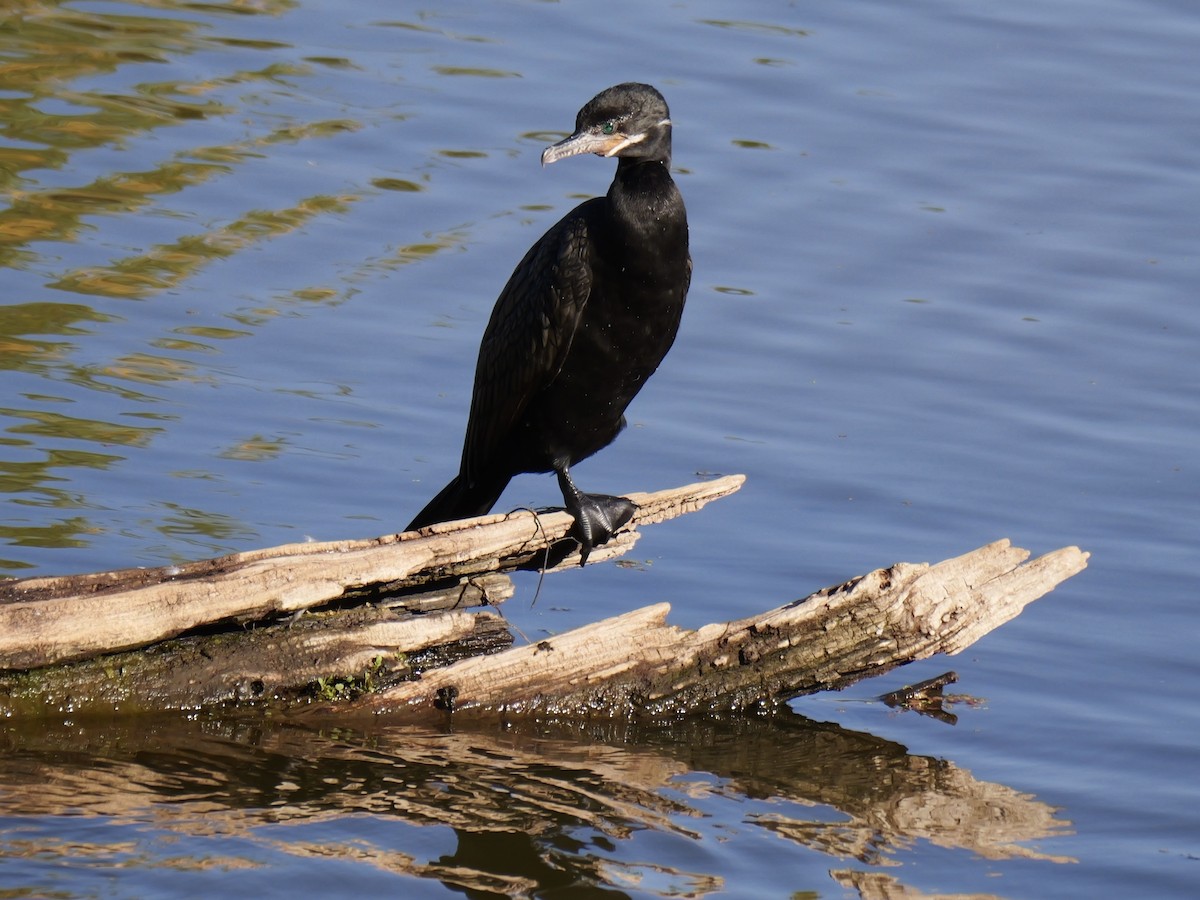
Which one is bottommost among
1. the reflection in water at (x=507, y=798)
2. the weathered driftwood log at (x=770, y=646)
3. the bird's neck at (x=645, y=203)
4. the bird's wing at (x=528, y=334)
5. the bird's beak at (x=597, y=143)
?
the reflection in water at (x=507, y=798)

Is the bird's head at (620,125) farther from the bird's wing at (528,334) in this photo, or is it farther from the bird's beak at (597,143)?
the bird's wing at (528,334)

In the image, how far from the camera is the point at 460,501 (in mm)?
5559

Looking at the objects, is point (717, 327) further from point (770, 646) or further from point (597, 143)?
point (770, 646)

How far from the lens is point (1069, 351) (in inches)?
296

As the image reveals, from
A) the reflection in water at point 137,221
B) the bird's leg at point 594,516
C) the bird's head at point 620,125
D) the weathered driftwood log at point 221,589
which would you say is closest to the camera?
the weathered driftwood log at point 221,589

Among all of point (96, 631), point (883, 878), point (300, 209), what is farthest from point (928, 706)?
point (300, 209)

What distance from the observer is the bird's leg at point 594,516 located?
525cm

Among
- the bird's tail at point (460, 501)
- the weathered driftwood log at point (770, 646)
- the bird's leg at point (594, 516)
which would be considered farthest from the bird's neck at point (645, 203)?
the weathered driftwood log at point (770, 646)

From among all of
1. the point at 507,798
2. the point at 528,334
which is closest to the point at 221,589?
the point at 507,798

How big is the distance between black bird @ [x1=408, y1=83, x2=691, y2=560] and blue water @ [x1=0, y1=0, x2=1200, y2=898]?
0.60 m

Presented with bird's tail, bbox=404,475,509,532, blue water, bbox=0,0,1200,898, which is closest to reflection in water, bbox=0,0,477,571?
blue water, bbox=0,0,1200,898

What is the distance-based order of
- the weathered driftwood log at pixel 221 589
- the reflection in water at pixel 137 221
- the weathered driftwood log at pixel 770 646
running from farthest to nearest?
the reflection in water at pixel 137 221 < the weathered driftwood log at pixel 770 646 < the weathered driftwood log at pixel 221 589

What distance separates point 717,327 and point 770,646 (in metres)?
2.97

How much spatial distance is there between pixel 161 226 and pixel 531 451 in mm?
3332
